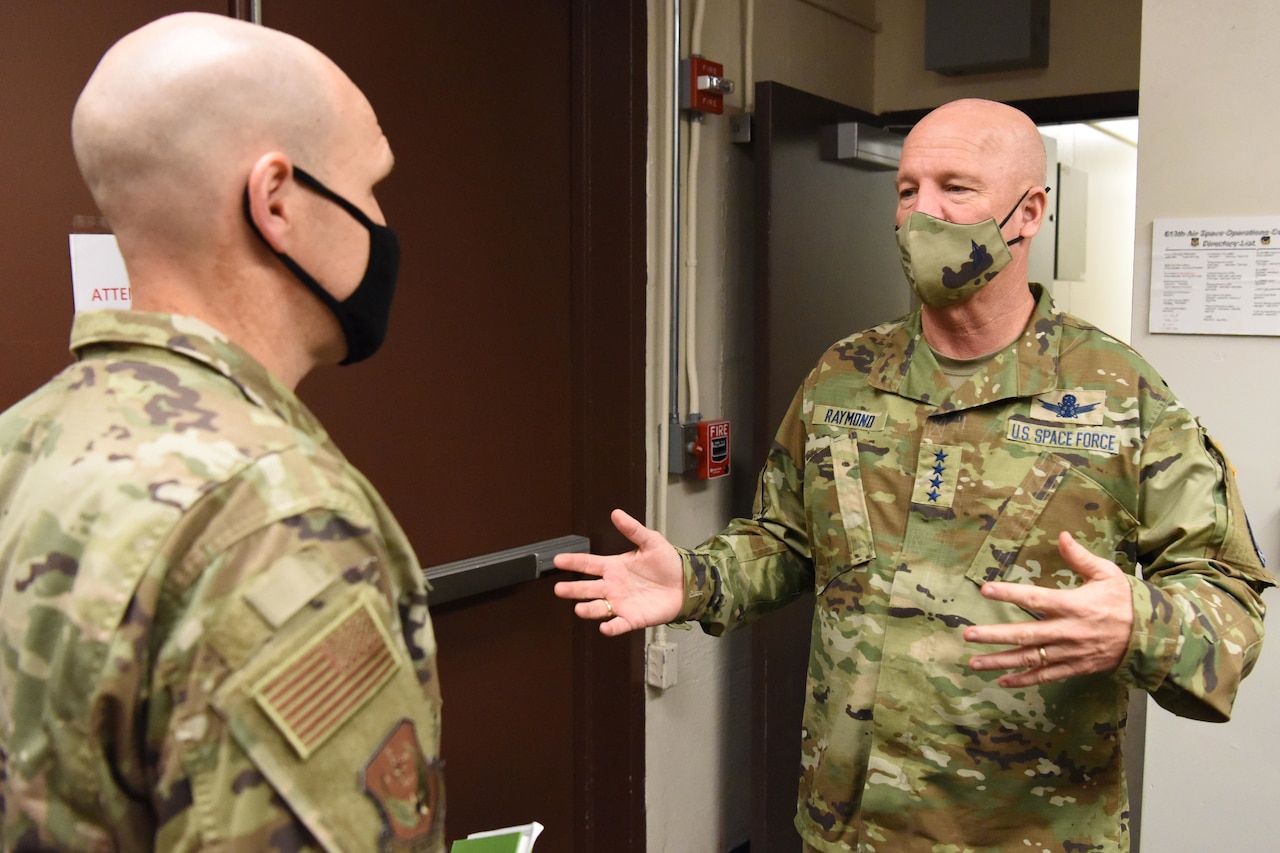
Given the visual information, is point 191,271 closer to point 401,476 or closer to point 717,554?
point 717,554

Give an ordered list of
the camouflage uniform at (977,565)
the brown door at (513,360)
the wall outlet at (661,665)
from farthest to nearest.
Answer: the wall outlet at (661,665), the brown door at (513,360), the camouflage uniform at (977,565)

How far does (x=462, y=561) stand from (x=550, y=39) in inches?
41.9

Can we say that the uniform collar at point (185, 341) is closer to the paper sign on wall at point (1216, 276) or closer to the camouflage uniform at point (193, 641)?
the camouflage uniform at point (193, 641)

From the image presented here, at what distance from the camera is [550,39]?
2119mm

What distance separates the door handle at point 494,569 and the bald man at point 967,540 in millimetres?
598

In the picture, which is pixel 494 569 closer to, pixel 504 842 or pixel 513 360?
pixel 513 360

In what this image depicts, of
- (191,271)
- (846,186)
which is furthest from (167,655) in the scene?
(846,186)

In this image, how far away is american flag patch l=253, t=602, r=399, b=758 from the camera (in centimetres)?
67

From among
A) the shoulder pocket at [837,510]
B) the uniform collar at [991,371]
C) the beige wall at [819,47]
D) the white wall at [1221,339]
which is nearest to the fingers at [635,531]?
the shoulder pocket at [837,510]

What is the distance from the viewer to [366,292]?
0.90 metres

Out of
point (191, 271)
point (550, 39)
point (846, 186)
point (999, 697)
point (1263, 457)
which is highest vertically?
point (550, 39)

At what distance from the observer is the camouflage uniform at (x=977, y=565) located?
1.32 m

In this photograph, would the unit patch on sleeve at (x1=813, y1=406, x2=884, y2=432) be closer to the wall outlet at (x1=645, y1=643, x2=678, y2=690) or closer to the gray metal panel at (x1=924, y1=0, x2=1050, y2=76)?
the wall outlet at (x1=645, y1=643, x2=678, y2=690)

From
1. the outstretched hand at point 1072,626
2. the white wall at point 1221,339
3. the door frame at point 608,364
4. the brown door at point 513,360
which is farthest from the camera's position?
the door frame at point 608,364
